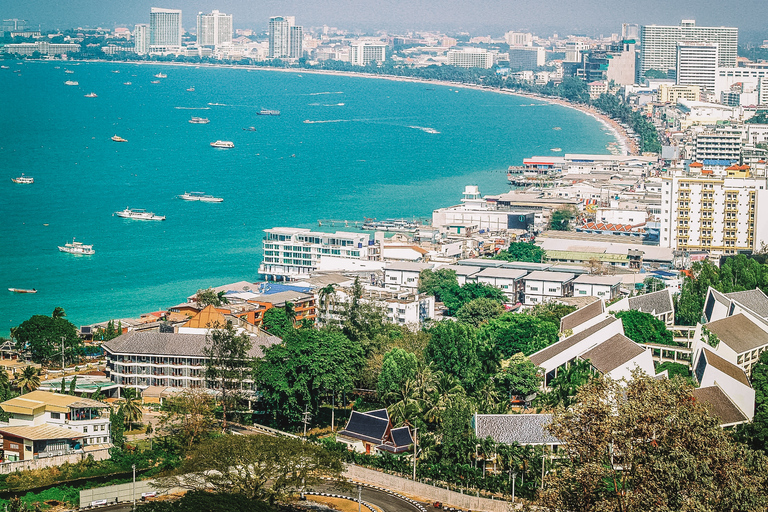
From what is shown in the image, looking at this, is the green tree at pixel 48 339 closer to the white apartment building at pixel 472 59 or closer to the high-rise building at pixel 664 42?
the high-rise building at pixel 664 42

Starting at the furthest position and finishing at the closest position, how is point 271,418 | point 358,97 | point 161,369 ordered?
1. point 358,97
2. point 161,369
3. point 271,418

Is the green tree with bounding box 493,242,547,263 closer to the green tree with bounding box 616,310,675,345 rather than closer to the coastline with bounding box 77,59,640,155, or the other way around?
the green tree with bounding box 616,310,675,345

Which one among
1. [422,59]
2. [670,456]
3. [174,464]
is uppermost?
[422,59]

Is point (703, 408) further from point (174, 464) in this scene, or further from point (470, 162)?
point (470, 162)

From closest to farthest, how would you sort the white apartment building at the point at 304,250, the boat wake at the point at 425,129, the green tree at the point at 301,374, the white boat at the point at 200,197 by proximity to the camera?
the green tree at the point at 301,374 → the white apartment building at the point at 304,250 → the white boat at the point at 200,197 → the boat wake at the point at 425,129

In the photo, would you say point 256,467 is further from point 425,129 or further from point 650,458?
point 425,129

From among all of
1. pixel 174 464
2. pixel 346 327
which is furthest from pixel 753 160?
pixel 174 464

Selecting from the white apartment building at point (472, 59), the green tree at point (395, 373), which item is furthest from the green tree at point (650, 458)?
the white apartment building at point (472, 59)
